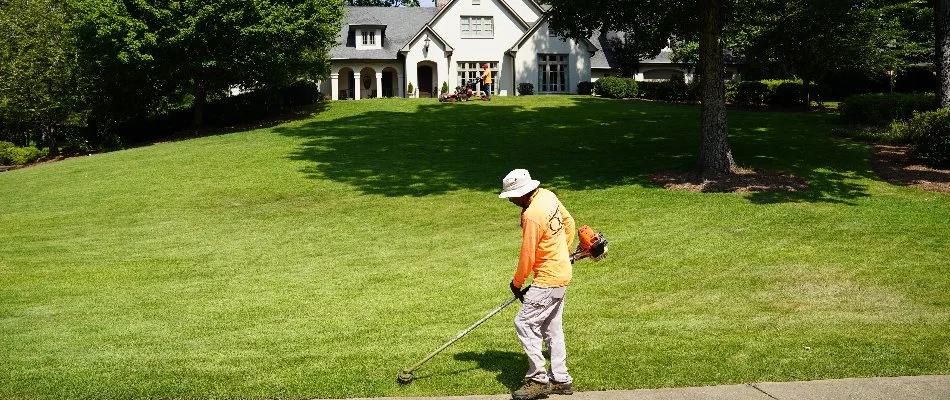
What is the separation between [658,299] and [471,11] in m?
44.4

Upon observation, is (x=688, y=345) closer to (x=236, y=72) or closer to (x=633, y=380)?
(x=633, y=380)

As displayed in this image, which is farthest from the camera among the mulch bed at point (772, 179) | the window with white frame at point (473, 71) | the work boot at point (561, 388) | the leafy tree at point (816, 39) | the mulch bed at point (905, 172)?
the window with white frame at point (473, 71)

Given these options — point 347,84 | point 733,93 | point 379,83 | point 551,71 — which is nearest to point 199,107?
point 379,83

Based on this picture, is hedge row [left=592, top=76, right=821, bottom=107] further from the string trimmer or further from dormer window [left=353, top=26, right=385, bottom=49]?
the string trimmer

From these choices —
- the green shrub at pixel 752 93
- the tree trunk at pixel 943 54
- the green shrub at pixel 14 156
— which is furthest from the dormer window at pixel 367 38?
the tree trunk at pixel 943 54

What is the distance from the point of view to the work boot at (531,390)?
7.17 m

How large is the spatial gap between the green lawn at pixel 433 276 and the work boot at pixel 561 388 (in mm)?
413

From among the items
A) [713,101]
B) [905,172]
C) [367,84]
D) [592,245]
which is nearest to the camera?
[592,245]

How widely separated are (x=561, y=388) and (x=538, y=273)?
1064mm

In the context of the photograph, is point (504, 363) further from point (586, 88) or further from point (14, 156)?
point (586, 88)

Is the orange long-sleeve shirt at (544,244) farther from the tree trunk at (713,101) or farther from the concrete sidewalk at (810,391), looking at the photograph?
the tree trunk at (713,101)

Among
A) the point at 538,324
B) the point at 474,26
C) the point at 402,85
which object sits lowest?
the point at 538,324

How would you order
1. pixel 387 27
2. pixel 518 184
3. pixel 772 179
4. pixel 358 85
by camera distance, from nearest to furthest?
pixel 518 184 < pixel 772 179 < pixel 358 85 < pixel 387 27

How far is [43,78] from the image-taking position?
39219mm
